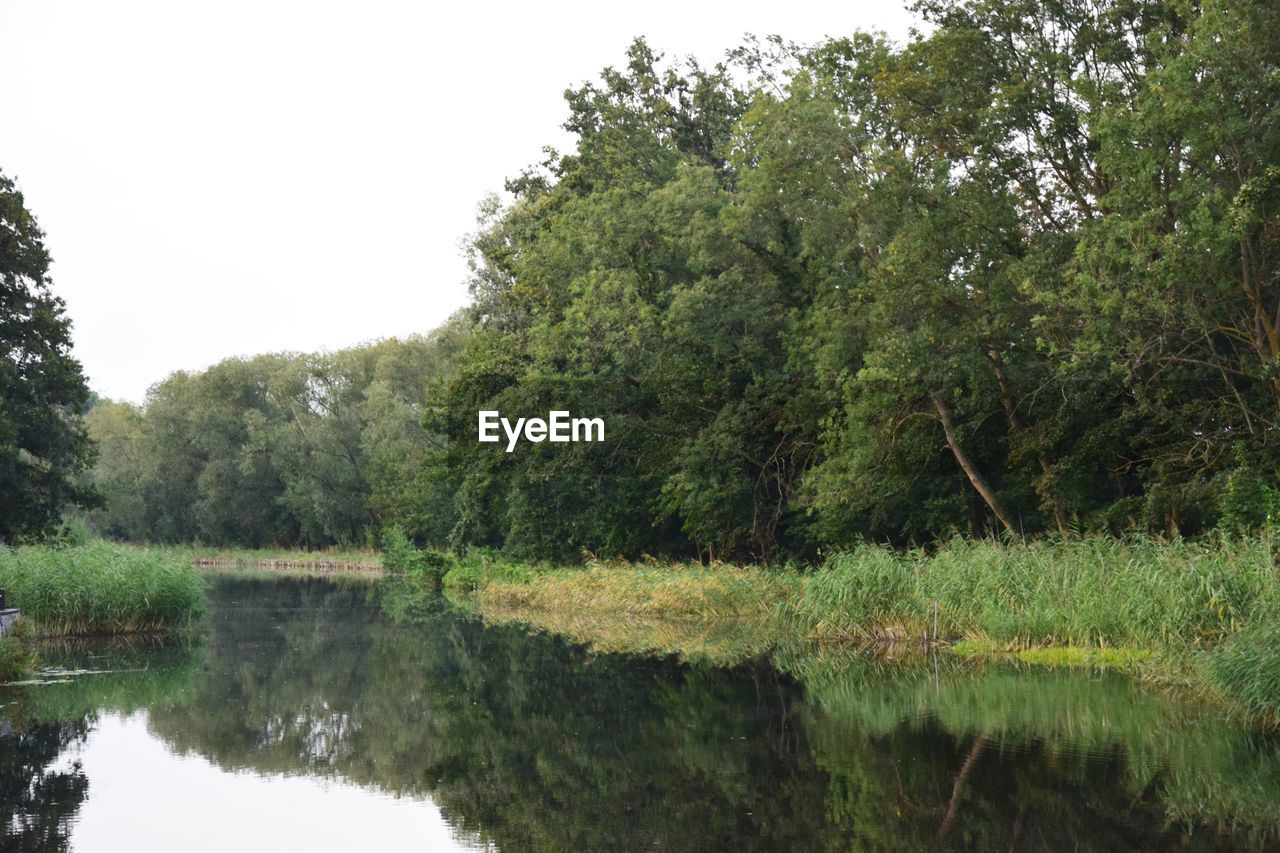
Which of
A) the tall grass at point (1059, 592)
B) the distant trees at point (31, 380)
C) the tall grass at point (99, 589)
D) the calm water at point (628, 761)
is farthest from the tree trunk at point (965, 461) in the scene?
the distant trees at point (31, 380)

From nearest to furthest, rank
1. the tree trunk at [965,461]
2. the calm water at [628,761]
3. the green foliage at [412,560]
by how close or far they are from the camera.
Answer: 1. the calm water at [628,761]
2. the tree trunk at [965,461]
3. the green foliage at [412,560]

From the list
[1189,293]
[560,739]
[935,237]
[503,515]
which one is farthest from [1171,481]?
[503,515]

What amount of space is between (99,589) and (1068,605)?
1798 cm

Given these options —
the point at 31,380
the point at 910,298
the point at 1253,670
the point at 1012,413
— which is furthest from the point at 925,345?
the point at 31,380

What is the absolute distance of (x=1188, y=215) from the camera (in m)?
22.0

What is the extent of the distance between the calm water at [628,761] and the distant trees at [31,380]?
2026cm

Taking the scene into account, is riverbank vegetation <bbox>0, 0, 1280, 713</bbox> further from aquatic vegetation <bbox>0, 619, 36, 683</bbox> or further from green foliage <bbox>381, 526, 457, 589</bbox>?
green foliage <bbox>381, 526, 457, 589</bbox>

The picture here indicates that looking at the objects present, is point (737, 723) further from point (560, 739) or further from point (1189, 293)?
point (1189, 293)

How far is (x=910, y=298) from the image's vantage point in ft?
88.0

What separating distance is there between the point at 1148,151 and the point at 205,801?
17121 mm

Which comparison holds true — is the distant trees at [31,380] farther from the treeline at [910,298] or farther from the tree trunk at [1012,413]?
the tree trunk at [1012,413]

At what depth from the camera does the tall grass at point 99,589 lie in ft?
86.7

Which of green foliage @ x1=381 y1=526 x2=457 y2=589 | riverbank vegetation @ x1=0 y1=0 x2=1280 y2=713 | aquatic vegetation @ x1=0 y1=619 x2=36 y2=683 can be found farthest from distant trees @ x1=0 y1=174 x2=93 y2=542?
aquatic vegetation @ x1=0 y1=619 x2=36 y2=683

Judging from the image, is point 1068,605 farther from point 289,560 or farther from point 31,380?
point 289,560
